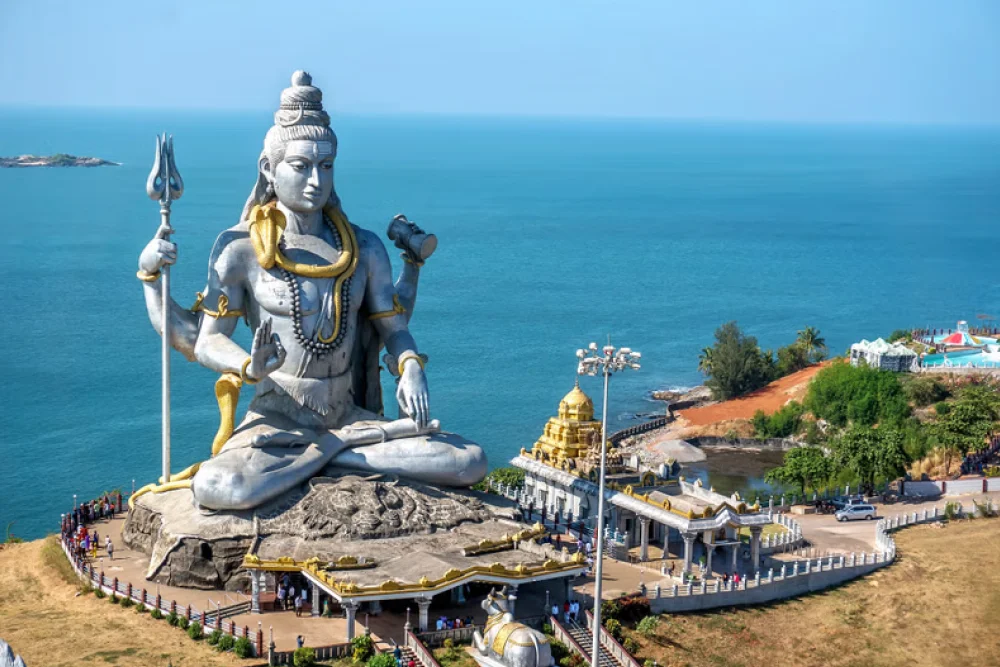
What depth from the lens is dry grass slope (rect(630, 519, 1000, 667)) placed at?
3372 cm

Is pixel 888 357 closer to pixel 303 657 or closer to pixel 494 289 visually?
pixel 494 289

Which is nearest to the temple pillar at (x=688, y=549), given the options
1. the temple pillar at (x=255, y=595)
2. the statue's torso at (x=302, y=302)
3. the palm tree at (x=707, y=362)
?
the statue's torso at (x=302, y=302)

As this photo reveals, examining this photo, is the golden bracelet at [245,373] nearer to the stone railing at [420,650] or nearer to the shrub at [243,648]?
the shrub at [243,648]

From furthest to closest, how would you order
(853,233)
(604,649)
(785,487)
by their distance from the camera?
(853,233), (785,487), (604,649)

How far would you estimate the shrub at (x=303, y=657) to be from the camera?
2992 centimetres

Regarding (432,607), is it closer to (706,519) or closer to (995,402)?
(706,519)

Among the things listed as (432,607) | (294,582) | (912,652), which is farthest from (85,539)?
(912,652)

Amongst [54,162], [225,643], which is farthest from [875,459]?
[54,162]

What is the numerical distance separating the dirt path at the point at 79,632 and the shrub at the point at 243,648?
0.16 m

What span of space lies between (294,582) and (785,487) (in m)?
24.1

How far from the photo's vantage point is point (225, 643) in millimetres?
30516

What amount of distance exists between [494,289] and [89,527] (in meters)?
58.7

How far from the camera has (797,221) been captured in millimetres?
152250

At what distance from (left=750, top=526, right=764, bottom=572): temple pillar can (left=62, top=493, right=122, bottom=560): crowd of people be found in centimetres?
1403
